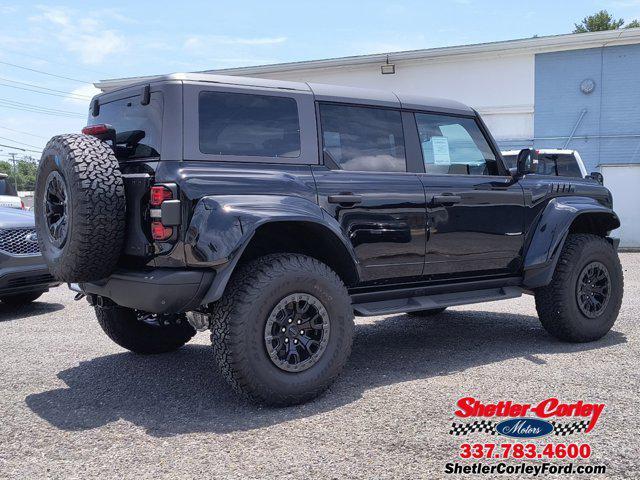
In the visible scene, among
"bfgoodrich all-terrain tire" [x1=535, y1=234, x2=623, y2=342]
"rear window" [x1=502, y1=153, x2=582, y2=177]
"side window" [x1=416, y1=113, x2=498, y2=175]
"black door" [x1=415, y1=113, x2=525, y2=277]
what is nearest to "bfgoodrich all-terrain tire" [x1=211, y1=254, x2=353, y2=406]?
"black door" [x1=415, y1=113, x2=525, y2=277]

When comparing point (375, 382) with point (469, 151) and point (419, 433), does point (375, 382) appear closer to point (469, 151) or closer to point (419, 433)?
point (419, 433)

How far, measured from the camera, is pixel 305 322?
3.88 metres

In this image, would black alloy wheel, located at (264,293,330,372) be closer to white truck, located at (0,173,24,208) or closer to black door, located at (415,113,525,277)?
black door, located at (415,113,525,277)

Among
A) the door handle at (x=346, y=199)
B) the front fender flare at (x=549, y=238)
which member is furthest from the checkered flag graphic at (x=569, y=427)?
the front fender flare at (x=549, y=238)

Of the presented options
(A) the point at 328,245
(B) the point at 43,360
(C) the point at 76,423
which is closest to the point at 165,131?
(A) the point at 328,245

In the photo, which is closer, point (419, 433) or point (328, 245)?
point (419, 433)

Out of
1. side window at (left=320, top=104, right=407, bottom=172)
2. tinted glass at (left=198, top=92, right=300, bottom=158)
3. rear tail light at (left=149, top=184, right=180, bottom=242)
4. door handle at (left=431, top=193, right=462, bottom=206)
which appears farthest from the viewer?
door handle at (left=431, top=193, right=462, bottom=206)

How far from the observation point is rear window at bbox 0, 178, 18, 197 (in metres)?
10.5

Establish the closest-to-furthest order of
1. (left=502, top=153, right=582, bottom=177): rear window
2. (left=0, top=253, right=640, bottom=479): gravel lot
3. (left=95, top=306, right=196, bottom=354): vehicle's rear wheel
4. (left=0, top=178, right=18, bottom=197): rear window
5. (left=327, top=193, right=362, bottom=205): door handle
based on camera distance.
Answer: (left=0, top=253, right=640, bottom=479): gravel lot
(left=327, top=193, right=362, bottom=205): door handle
(left=95, top=306, right=196, bottom=354): vehicle's rear wheel
(left=0, top=178, right=18, bottom=197): rear window
(left=502, top=153, right=582, bottom=177): rear window

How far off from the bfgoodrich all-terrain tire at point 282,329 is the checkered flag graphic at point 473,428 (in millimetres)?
866

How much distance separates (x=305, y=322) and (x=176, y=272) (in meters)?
0.84

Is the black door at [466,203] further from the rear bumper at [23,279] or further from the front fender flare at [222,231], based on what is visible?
the rear bumper at [23,279]

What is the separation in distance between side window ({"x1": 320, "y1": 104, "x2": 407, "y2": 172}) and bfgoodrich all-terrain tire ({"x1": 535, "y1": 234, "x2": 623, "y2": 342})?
5.62 ft

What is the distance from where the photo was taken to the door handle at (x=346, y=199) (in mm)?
4121
